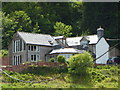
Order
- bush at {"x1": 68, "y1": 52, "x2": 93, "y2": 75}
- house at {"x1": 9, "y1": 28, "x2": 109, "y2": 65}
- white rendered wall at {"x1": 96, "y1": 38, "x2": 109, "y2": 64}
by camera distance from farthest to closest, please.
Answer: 1. white rendered wall at {"x1": 96, "y1": 38, "x2": 109, "y2": 64}
2. house at {"x1": 9, "y1": 28, "x2": 109, "y2": 65}
3. bush at {"x1": 68, "y1": 52, "x2": 93, "y2": 75}

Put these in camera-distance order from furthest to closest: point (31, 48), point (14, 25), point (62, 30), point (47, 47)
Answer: point (62, 30) → point (14, 25) → point (47, 47) → point (31, 48)

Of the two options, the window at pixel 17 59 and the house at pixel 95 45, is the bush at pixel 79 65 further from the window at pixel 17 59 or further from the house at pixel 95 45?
the window at pixel 17 59

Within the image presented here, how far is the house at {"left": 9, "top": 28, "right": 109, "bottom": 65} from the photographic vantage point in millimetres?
52188

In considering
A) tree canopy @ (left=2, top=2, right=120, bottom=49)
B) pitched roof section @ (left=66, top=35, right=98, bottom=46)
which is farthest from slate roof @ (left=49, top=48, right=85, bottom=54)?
tree canopy @ (left=2, top=2, right=120, bottom=49)

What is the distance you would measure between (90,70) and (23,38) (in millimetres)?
13529

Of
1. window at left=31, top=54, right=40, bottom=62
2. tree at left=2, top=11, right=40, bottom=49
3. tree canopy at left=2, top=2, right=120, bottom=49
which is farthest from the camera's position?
tree canopy at left=2, top=2, right=120, bottom=49

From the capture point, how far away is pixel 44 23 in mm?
74750

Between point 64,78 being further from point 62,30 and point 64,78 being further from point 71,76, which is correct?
point 62,30

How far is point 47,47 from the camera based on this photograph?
180 ft

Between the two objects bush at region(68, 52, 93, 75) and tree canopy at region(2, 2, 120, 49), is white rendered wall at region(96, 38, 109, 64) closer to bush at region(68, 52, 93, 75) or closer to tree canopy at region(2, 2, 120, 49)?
bush at region(68, 52, 93, 75)

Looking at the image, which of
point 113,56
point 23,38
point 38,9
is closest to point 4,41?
point 23,38

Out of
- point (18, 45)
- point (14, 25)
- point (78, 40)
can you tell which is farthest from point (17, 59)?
point (14, 25)

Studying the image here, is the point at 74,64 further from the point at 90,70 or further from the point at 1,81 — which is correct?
the point at 1,81

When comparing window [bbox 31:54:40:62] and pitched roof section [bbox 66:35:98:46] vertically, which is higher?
pitched roof section [bbox 66:35:98:46]
